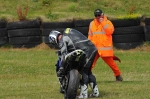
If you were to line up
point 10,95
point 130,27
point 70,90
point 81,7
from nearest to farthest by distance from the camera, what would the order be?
point 70,90 < point 10,95 < point 130,27 < point 81,7

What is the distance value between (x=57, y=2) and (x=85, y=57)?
48.1 ft

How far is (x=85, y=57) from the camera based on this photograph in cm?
902

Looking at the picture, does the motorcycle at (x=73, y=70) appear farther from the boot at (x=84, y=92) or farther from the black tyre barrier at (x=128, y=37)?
the black tyre barrier at (x=128, y=37)

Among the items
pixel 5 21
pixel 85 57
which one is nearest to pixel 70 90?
pixel 85 57

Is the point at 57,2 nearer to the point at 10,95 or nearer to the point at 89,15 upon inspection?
the point at 89,15

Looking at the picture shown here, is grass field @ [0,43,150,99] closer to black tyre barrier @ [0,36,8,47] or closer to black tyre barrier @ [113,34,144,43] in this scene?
black tyre barrier @ [0,36,8,47]

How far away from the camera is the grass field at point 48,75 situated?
33.4 ft

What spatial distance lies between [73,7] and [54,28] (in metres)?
3.81

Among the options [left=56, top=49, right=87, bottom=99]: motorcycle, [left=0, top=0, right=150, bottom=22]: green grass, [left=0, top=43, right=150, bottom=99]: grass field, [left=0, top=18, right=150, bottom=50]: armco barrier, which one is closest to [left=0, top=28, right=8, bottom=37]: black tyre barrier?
[left=0, top=18, right=150, bottom=50]: armco barrier

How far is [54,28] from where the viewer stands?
61.4 ft

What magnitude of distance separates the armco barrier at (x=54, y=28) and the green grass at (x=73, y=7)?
1.88m

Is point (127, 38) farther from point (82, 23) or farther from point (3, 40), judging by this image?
point (3, 40)

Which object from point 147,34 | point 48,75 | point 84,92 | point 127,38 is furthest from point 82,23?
point 84,92

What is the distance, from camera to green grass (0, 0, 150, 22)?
21562mm
